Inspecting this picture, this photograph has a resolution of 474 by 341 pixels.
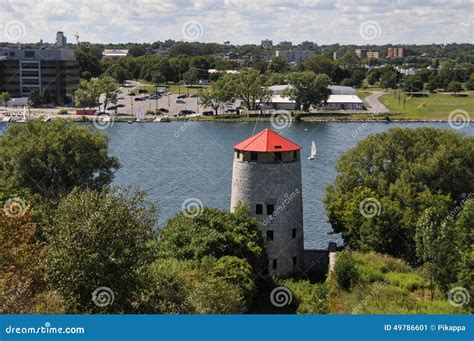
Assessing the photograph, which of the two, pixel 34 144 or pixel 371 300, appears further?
pixel 34 144

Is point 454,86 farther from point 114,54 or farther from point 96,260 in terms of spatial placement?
point 96,260

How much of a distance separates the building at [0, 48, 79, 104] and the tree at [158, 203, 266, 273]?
83.3m

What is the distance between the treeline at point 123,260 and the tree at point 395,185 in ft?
18.0

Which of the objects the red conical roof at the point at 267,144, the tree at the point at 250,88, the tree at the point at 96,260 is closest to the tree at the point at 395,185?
the red conical roof at the point at 267,144

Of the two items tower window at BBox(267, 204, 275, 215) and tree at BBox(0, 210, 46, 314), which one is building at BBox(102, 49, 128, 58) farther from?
tree at BBox(0, 210, 46, 314)

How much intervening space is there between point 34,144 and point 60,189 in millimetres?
2652

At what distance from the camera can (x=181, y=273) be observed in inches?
825

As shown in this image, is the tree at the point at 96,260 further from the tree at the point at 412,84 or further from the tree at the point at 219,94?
the tree at the point at 412,84

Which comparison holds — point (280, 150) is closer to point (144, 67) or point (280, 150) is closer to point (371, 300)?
point (371, 300)

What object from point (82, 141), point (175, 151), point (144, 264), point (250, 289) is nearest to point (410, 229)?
point (250, 289)

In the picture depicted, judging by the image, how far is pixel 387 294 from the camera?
20.2 meters

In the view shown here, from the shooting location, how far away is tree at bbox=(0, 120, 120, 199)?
3350 centimetres

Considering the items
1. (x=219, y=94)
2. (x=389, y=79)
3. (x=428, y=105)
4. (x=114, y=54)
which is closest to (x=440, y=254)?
(x=219, y=94)

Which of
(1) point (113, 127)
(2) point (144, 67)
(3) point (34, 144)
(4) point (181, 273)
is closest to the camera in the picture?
(4) point (181, 273)
